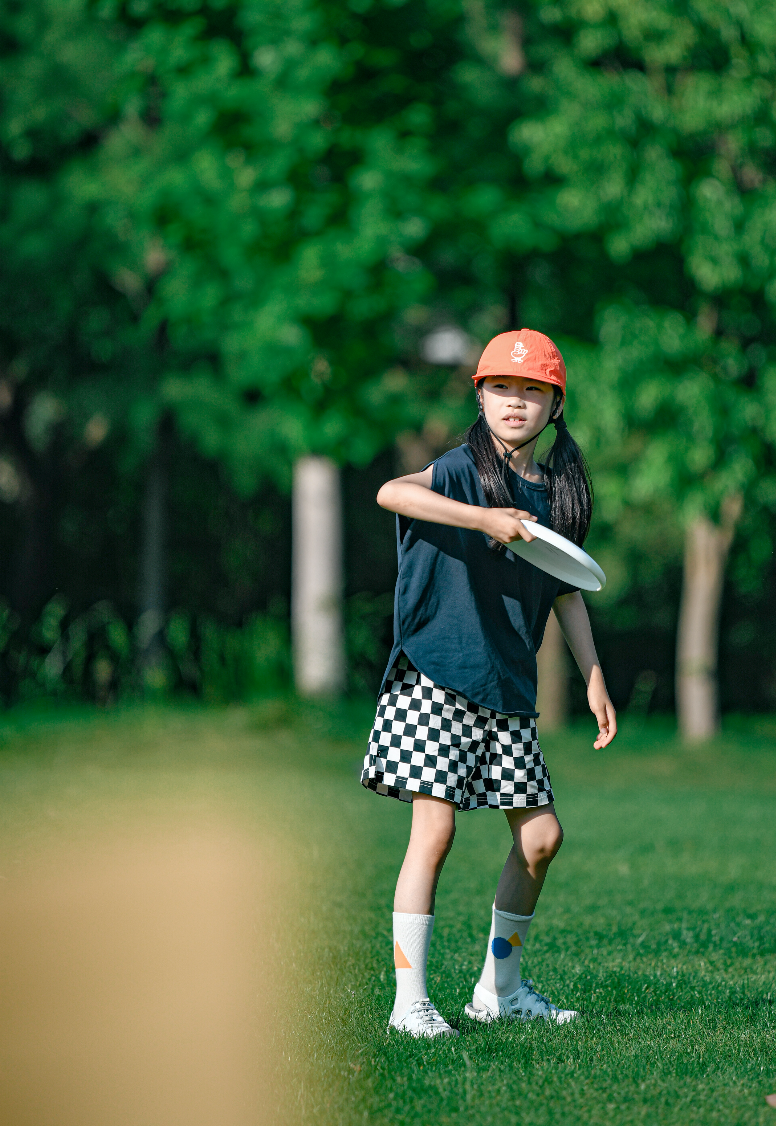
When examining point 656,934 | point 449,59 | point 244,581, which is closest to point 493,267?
point 449,59

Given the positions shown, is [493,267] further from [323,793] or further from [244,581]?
[244,581]

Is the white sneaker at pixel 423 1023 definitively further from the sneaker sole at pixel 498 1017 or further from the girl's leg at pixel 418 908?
the sneaker sole at pixel 498 1017

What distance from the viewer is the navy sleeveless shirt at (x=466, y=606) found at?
3.14 meters

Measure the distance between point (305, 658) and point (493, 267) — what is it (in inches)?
136

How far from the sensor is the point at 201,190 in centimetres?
972

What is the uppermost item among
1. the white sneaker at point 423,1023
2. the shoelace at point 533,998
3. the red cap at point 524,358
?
the red cap at point 524,358

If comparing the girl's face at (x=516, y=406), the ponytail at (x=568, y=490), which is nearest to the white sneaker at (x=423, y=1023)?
the ponytail at (x=568, y=490)

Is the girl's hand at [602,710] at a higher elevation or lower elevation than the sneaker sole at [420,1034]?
higher

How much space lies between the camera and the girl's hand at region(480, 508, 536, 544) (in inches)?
114

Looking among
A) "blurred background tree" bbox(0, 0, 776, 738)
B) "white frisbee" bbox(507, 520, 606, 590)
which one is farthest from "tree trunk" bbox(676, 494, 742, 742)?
"white frisbee" bbox(507, 520, 606, 590)

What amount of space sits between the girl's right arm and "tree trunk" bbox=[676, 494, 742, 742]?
802 cm

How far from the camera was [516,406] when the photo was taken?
326 centimetres

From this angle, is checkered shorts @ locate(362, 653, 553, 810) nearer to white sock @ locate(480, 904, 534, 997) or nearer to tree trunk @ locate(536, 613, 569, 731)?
white sock @ locate(480, 904, 534, 997)

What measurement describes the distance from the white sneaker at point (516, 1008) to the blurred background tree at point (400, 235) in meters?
5.30
